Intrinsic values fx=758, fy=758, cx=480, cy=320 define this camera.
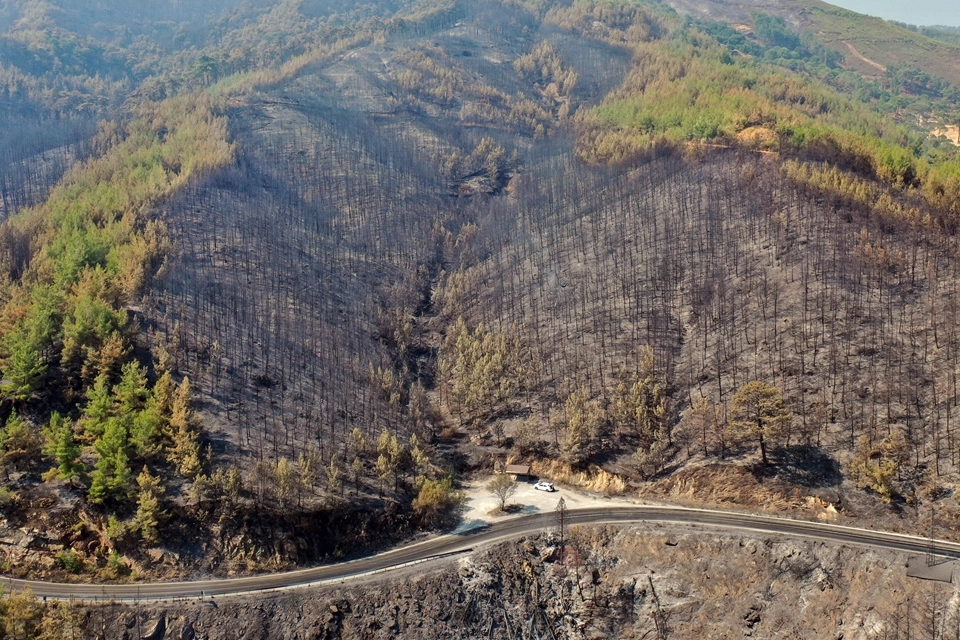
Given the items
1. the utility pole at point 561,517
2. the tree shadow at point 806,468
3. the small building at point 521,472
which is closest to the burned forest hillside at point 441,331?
the tree shadow at point 806,468

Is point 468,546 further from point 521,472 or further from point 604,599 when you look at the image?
point 521,472

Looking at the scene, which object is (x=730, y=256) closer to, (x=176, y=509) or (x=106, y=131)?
(x=176, y=509)

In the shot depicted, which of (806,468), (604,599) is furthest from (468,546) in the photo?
(806,468)

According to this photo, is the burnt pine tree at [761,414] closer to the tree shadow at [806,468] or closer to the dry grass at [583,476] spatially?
the tree shadow at [806,468]

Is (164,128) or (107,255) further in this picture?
(164,128)

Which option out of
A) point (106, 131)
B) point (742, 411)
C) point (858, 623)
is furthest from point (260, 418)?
point (106, 131)
